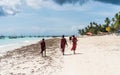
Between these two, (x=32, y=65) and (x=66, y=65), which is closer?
(x=66, y=65)

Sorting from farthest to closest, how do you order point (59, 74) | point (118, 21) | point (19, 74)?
point (118, 21) → point (19, 74) → point (59, 74)

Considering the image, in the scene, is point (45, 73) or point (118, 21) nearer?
point (45, 73)

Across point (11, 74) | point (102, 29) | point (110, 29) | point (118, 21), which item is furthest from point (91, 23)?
point (11, 74)

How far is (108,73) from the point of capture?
13.1 meters

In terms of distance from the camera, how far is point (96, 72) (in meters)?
13.6

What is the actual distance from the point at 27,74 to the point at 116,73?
4.58m

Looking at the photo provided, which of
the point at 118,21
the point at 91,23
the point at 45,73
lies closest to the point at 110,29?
the point at 118,21

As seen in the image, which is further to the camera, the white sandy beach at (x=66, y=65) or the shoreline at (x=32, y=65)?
the shoreline at (x=32, y=65)

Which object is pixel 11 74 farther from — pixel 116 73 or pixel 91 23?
pixel 91 23

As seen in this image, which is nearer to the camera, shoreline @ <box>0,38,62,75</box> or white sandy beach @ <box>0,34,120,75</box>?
white sandy beach @ <box>0,34,120,75</box>

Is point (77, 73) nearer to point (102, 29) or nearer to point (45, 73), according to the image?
point (45, 73)

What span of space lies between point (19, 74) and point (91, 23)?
501ft

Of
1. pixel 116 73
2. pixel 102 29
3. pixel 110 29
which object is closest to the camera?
pixel 116 73

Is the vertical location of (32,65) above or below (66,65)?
below
